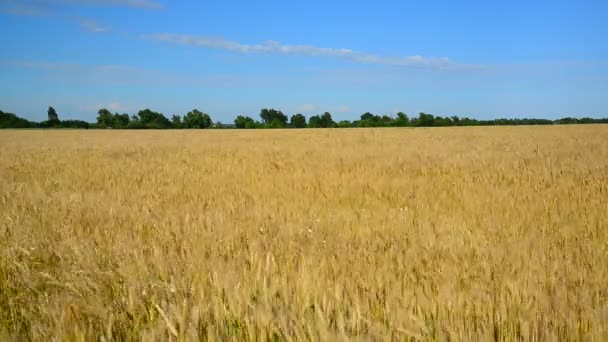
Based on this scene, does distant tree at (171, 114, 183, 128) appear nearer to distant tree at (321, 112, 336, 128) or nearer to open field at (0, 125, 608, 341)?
distant tree at (321, 112, 336, 128)

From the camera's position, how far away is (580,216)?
3.47m

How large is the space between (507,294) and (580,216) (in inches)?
90.2

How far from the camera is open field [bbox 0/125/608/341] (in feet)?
4.97

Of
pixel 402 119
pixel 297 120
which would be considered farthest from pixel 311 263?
pixel 297 120

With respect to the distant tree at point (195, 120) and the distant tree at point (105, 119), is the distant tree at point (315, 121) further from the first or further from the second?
the distant tree at point (105, 119)

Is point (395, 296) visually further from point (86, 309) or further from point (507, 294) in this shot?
point (86, 309)

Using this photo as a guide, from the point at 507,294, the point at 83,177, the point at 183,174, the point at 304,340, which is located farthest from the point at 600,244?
the point at 83,177

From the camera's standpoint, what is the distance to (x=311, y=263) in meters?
2.29

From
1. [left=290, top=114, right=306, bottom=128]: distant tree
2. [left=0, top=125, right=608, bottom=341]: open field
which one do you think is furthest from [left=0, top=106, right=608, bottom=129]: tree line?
[left=0, top=125, right=608, bottom=341]: open field

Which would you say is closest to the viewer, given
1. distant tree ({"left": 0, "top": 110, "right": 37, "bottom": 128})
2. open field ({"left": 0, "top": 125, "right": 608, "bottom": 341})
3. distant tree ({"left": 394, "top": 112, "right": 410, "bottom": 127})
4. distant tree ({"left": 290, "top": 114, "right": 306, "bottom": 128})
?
open field ({"left": 0, "top": 125, "right": 608, "bottom": 341})

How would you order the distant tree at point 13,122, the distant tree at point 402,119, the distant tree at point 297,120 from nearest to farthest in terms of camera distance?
the distant tree at point 13,122 → the distant tree at point 402,119 → the distant tree at point 297,120

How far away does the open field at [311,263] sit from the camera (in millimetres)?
1514

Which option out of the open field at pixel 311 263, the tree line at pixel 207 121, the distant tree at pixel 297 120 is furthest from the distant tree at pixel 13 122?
the open field at pixel 311 263

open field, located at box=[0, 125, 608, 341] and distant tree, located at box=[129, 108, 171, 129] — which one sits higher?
distant tree, located at box=[129, 108, 171, 129]
